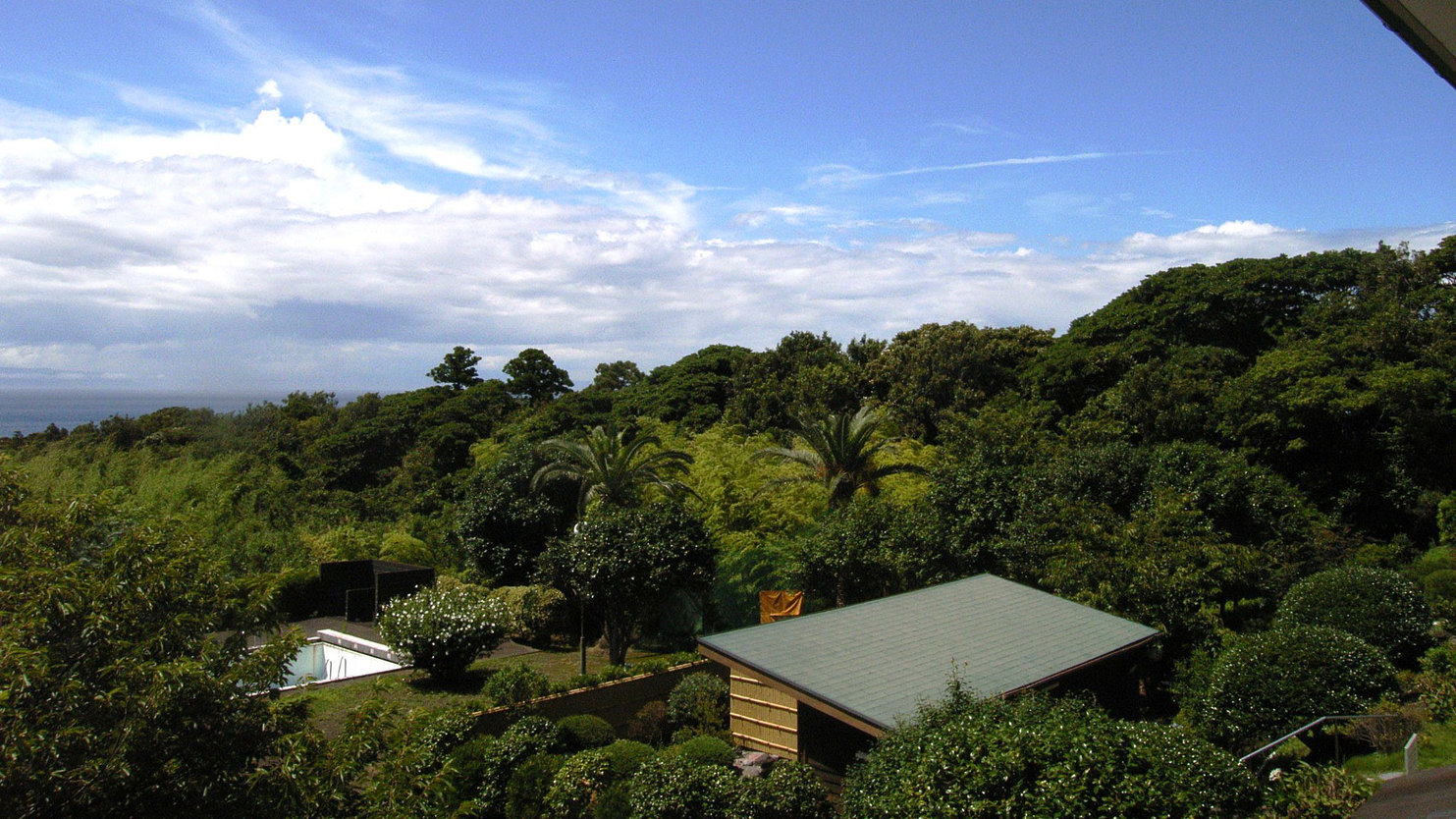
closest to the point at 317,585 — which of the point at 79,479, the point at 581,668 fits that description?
the point at 79,479

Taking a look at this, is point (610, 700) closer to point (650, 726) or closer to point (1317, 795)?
point (650, 726)

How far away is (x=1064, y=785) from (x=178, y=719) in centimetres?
599

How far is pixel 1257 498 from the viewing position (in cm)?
1698

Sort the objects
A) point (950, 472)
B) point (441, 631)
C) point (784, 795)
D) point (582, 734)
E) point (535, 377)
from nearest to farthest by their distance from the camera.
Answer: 1. point (784, 795)
2. point (582, 734)
3. point (441, 631)
4. point (950, 472)
5. point (535, 377)

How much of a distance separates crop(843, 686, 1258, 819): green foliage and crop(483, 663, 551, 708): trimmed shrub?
283 inches

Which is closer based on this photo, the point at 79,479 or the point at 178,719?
the point at 178,719

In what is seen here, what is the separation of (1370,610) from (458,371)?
146ft

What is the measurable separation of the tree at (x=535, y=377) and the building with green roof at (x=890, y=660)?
36.0 meters

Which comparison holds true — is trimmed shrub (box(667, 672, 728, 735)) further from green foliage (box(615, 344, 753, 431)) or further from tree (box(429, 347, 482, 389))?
tree (box(429, 347, 482, 389))

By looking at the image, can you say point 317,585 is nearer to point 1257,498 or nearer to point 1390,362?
point 1257,498

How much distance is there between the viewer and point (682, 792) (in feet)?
30.5

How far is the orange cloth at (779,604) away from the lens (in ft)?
61.0

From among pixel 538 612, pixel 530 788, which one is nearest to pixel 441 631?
pixel 538 612

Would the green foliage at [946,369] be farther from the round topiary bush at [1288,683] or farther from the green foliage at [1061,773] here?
the green foliage at [1061,773]
